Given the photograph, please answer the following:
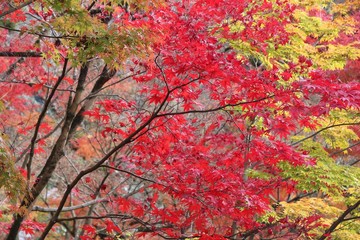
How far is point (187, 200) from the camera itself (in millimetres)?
4680

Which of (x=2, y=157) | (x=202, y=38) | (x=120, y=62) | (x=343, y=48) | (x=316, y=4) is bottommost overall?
(x=2, y=157)

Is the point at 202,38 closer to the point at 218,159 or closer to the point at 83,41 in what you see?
the point at 83,41

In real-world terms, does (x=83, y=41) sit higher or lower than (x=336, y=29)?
lower

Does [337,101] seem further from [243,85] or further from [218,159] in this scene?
[218,159]

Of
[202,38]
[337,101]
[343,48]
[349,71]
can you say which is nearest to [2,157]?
[202,38]

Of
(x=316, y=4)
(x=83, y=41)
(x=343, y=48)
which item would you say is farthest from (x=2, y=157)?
(x=316, y=4)

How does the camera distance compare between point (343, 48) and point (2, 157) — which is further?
point (343, 48)

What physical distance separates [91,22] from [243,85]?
174 centimetres

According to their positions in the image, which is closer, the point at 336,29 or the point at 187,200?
the point at 187,200

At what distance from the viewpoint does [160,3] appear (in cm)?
432

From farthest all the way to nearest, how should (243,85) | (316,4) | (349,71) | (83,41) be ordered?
(349,71) → (316,4) → (243,85) → (83,41)

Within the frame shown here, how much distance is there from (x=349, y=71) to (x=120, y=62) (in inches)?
294

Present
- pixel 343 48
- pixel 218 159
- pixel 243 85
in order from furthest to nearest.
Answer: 1. pixel 343 48
2. pixel 218 159
3. pixel 243 85

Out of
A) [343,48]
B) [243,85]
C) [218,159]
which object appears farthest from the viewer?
[343,48]
